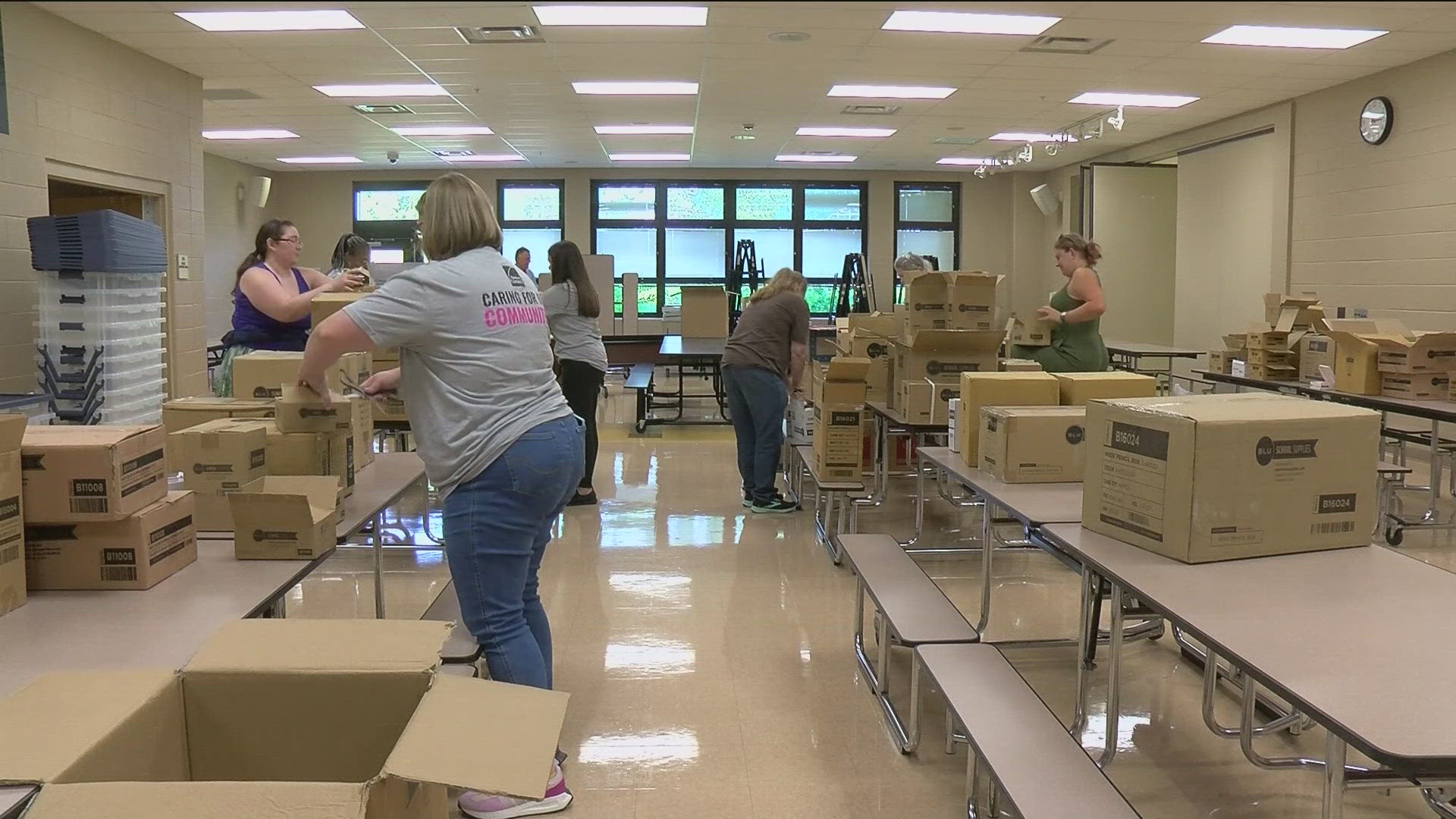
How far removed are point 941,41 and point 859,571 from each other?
4785 mm

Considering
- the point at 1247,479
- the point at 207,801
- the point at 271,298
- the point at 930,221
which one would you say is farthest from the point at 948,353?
the point at 930,221

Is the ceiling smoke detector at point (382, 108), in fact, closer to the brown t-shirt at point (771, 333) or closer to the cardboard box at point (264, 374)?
the brown t-shirt at point (771, 333)

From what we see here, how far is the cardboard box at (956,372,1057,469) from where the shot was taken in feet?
12.2

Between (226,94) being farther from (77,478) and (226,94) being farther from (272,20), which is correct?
(77,478)

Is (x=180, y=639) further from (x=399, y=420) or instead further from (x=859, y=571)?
(x=399, y=420)

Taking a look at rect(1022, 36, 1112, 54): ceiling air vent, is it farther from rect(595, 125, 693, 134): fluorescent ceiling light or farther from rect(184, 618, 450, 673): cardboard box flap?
rect(184, 618, 450, 673): cardboard box flap

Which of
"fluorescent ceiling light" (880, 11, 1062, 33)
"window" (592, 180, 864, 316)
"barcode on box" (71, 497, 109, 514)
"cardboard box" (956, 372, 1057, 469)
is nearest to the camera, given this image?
"barcode on box" (71, 497, 109, 514)

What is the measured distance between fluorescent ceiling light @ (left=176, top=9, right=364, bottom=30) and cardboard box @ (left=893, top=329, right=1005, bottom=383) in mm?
3893

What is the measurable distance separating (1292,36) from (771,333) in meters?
4.29

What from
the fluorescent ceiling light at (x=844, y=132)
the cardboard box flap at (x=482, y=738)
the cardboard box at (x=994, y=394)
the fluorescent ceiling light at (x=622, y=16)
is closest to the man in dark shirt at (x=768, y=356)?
the cardboard box at (x=994, y=394)

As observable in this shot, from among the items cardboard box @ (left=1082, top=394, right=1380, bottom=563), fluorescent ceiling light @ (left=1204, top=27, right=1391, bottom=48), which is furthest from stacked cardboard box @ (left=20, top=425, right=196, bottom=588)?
fluorescent ceiling light @ (left=1204, top=27, right=1391, bottom=48)

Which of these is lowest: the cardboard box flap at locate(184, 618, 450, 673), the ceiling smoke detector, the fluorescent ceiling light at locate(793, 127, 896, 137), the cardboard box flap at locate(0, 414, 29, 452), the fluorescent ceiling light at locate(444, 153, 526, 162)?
the cardboard box flap at locate(184, 618, 450, 673)

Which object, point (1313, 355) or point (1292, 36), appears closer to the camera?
point (1313, 355)

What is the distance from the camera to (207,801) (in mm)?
1051
